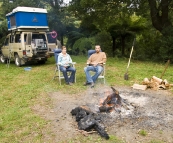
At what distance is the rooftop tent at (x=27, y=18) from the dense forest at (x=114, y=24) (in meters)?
1.43

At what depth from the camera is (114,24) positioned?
12359mm

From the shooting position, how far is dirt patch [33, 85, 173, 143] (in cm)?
331

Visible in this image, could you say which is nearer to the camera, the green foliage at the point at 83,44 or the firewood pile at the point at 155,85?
the firewood pile at the point at 155,85

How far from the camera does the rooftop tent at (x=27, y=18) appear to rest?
9930 millimetres

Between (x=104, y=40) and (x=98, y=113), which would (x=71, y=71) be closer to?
(x=98, y=113)

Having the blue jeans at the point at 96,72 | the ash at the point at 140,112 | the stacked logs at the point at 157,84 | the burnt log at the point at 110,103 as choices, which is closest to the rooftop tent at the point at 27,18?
the blue jeans at the point at 96,72

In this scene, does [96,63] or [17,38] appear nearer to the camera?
[96,63]

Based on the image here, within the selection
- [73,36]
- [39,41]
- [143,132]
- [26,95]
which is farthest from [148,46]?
[143,132]

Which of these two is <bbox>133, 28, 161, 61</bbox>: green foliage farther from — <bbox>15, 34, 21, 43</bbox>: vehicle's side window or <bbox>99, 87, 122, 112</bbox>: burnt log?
<bbox>99, 87, 122, 112</bbox>: burnt log

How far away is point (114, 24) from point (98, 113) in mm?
9084

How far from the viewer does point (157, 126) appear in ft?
11.6

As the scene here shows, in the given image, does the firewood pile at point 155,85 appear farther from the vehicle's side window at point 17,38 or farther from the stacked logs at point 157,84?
the vehicle's side window at point 17,38

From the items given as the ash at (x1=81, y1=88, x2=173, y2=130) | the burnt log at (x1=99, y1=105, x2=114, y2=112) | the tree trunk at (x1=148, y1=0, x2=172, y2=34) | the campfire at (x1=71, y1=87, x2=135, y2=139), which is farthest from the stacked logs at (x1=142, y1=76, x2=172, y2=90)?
the tree trunk at (x1=148, y1=0, x2=172, y2=34)

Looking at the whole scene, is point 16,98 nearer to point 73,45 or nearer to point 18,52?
point 18,52
